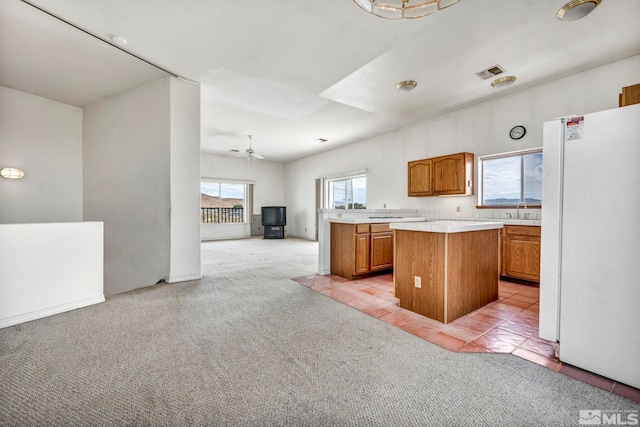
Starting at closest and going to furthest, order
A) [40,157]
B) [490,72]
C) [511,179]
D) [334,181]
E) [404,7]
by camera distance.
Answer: [404,7], [490,72], [511,179], [40,157], [334,181]

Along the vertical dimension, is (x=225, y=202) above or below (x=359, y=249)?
above

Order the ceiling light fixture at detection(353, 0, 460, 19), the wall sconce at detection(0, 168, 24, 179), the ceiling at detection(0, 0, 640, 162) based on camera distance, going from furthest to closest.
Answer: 1. the wall sconce at detection(0, 168, 24, 179)
2. the ceiling at detection(0, 0, 640, 162)
3. the ceiling light fixture at detection(353, 0, 460, 19)

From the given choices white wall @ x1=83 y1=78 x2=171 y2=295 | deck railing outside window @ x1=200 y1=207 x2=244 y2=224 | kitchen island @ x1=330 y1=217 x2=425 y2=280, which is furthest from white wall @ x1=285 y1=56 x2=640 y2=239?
white wall @ x1=83 y1=78 x2=171 y2=295

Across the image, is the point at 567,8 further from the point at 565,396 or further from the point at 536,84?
the point at 565,396

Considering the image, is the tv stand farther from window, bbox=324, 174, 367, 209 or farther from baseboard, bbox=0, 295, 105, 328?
baseboard, bbox=0, 295, 105, 328

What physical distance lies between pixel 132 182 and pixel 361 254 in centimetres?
366

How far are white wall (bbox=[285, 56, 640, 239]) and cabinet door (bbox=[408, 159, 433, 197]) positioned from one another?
12.6 inches

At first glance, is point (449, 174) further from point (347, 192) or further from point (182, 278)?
point (182, 278)

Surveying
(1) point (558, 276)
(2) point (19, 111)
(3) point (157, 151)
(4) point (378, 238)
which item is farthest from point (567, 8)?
(2) point (19, 111)

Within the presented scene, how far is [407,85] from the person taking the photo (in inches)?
155

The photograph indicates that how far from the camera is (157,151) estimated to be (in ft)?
12.3

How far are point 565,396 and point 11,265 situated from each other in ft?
13.9

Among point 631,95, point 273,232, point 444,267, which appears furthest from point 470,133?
point 273,232

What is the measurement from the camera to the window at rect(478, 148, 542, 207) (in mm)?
4078
